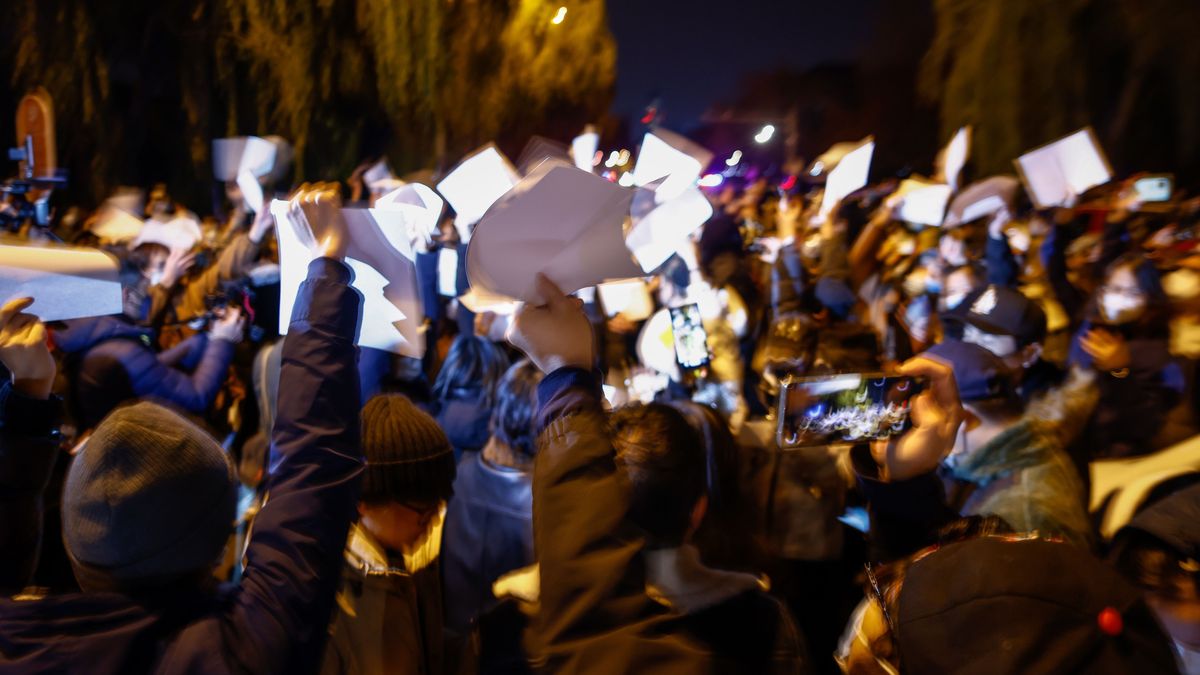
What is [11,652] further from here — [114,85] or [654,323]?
[114,85]

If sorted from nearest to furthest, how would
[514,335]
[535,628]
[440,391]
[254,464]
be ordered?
[535,628], [514,335], [254,464], [440,391]

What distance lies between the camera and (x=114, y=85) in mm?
11414

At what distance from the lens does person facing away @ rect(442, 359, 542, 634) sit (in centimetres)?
267

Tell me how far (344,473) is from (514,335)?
38cm

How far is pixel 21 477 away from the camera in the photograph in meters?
1.71

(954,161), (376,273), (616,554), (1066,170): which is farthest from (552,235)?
(954,161)

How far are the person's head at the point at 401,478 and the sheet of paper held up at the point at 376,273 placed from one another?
0.37 meters

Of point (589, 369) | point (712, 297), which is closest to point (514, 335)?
point (589, 369)

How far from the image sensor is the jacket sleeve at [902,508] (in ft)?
5.81

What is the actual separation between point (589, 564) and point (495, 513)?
5.36ft

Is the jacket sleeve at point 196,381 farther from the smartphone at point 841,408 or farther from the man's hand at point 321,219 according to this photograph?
the smartphone at point 841,408

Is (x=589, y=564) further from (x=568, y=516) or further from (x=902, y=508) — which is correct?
(x=902, y=508)

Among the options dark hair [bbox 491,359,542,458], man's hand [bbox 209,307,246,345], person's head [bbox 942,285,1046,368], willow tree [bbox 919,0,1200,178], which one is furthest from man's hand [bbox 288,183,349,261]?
willow tree [bbox 919,0,1200,178]

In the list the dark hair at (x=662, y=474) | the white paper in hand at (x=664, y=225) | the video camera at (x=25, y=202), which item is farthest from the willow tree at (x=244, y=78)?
the dark hair at (x=662, y=474)
